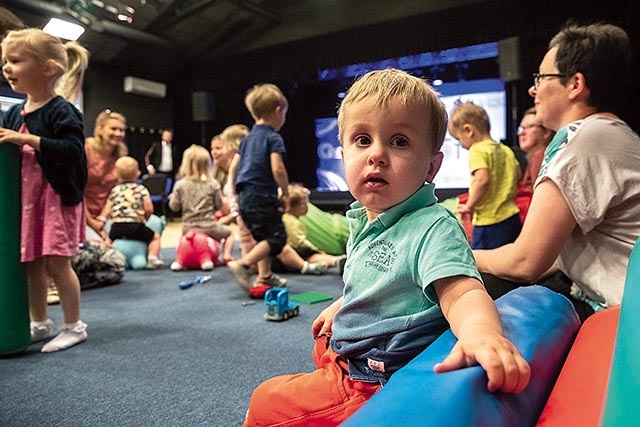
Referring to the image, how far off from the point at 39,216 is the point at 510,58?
20.0 feet

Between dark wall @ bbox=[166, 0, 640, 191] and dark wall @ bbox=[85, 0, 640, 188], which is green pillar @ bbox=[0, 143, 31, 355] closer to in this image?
dark wall @ bbox=[166, 0, 640, 191]

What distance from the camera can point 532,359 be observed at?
68cm

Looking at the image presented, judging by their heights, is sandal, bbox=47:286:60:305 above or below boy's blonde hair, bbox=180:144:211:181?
below

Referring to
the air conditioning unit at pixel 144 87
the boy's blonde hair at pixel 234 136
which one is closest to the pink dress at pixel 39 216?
the boy's blonde hair at pixel 234 136

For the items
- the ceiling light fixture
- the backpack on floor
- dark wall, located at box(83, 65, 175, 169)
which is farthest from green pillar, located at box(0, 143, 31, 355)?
dark wall, located at box(83, 65, 175, 169)

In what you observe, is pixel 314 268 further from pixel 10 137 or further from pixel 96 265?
pixel 10 137

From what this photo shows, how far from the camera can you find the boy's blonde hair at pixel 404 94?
2.86ft

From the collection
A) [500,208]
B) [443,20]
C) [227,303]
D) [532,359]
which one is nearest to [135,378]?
[227,303]

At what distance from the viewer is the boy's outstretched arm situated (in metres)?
0.59

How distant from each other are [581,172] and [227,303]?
237cm

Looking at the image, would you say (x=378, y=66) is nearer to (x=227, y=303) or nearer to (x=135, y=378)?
(x=227, y=303)

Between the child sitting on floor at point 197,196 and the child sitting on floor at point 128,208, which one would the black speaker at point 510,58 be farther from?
the child sitting on floor at point 128,208

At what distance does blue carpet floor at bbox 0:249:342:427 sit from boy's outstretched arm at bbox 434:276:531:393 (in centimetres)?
97

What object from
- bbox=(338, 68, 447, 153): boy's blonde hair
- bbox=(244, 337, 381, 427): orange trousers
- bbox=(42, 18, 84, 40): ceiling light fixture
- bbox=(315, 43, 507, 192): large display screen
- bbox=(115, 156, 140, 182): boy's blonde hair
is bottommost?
bbox=(244, 337, 381, 427): orange trousers
